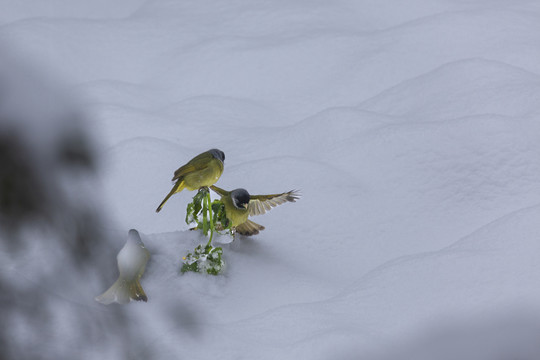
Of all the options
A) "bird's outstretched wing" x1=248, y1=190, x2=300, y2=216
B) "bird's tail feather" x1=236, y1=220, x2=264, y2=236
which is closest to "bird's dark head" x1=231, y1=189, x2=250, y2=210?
"bird's outstretched wing" x1=248, y1=190, x2=300, y2=216

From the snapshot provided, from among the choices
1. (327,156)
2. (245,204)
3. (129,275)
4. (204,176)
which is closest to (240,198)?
(245,204)

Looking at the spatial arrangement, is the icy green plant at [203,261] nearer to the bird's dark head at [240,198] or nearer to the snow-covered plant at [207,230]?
the snow-covered plant at [207,230]

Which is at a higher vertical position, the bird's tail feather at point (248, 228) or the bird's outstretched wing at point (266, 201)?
the bird's outstretched wing at point (266, 201)

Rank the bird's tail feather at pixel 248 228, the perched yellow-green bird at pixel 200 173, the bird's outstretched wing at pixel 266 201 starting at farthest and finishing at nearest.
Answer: the bird's tail feather at pixel 248 228 → the bird's outstretched wing at pixel 266 201 → the perched yellow-green bird at pixel 200 173

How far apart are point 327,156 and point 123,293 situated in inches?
61.3

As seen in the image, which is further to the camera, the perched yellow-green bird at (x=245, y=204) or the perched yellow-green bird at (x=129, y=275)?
the perched yellow-green bird at (x=245, y=204)

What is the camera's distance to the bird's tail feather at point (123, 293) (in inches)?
88.0

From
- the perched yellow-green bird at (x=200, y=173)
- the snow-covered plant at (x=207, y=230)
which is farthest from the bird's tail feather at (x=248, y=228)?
the perched yellow-green bird at (x=200, y=173)

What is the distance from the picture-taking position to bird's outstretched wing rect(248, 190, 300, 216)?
262 centimetres

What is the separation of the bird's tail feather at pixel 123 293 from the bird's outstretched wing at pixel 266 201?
55 centimetres

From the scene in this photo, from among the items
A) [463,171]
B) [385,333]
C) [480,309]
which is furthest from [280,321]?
[463,171]

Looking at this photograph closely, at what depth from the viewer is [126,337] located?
2.13 metres

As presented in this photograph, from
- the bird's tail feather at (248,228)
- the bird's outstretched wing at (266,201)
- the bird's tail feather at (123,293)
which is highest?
the bird's outstretched wing at (266,201)

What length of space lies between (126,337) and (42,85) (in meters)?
1.31
